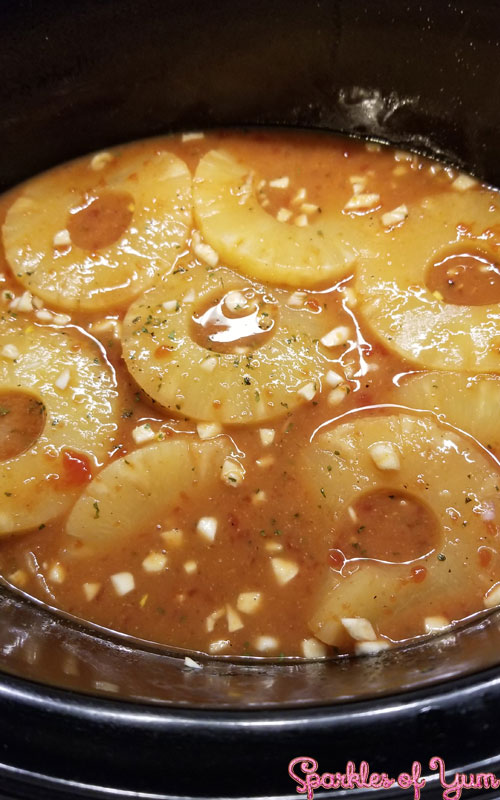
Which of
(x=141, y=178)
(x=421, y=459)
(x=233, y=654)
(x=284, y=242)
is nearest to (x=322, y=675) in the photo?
(x=233, y=654)

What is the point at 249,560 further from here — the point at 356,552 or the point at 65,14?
the point at 65,14

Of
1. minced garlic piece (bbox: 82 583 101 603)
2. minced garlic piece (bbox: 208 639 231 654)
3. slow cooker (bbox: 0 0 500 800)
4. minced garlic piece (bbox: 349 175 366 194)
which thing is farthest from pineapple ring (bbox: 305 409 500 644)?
minced garlic piece (bbox: 349 175 366 194)

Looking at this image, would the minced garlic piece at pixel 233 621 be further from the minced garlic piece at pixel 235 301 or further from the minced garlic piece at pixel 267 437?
the minced garlic piece at pixel 235 301

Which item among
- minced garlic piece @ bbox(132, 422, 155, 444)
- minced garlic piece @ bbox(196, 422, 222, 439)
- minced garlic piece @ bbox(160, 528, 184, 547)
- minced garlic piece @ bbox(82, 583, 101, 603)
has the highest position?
minced garlic piece @ bbox(196, 422, 222, 439)

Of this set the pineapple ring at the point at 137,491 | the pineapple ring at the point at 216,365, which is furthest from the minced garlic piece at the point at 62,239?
the pineapple ring at the point at 137,491

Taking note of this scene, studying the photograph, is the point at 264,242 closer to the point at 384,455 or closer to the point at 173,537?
the point at 384,455

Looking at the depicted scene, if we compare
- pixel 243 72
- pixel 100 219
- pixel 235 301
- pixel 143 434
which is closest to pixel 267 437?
pixel 143 434

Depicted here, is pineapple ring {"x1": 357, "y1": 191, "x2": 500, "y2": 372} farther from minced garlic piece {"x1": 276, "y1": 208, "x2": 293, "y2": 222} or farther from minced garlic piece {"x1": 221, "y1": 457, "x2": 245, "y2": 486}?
minced garlic piece {"x1": 221, "y1": 457, "x2": 245, "y2": 486}
